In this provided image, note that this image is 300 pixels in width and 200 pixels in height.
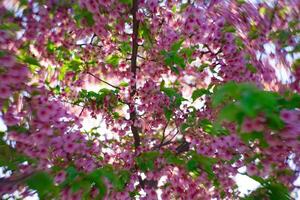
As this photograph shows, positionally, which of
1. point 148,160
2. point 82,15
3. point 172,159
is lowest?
point 172,159

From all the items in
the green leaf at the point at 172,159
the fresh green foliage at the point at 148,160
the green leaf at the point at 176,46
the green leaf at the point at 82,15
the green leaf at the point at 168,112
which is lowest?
the green leaf at the point at 172,159

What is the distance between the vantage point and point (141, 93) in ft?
23.1

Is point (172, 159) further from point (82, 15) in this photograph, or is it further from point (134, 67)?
point (134, 67)

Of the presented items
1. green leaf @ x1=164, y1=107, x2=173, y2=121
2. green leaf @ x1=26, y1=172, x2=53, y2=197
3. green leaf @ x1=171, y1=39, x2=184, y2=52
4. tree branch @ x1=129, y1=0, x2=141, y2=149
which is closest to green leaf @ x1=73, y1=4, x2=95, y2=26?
tree branch @ x1=129, y1=0, x2=141, y2=149

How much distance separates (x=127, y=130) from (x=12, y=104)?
3.77m

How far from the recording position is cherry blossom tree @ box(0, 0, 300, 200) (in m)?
3.98

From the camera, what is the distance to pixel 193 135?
637 cm

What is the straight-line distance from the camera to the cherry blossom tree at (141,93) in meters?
3.98

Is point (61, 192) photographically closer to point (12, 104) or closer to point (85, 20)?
point (12, 104)

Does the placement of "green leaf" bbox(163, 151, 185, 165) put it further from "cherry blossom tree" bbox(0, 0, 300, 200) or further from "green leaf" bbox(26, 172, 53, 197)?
"green leaf" bbox(26, 172, 53, 197)

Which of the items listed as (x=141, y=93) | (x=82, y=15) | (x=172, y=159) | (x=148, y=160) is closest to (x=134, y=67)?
(x=141, y=93)

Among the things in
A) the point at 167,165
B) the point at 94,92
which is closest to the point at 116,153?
the point at 94,92

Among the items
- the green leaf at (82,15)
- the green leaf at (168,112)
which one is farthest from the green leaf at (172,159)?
the green leaf at (82,15)

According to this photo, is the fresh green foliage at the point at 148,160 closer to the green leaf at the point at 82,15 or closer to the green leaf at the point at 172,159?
the green leaf at the point at 172,159
